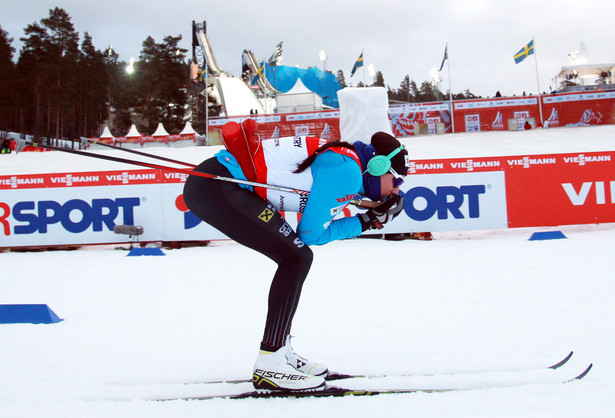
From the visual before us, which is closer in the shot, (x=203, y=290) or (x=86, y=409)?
(x=86, y=409)

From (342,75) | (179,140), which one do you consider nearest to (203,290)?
(179,140)

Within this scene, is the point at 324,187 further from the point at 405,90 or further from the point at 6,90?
the point at 405,90

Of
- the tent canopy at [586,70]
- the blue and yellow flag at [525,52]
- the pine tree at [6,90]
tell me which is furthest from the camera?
the pine tree at [6,90]

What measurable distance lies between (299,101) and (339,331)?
28.8 meters

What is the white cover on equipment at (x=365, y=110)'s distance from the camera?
11.3m

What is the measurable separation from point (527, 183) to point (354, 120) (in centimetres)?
478

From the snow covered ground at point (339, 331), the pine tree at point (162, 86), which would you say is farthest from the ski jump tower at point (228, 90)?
the snow covered ground at point (339, 331)

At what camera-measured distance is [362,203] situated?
271 cm

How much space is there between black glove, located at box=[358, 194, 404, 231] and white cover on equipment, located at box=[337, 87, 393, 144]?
8.94m

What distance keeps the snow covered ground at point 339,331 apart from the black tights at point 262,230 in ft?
1.62

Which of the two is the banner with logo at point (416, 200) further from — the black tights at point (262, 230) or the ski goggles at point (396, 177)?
the black tights at point (262, 230)

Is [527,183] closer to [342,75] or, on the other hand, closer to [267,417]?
[267,417]

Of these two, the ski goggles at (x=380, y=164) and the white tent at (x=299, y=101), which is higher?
the white tent at (x=299, y=101)

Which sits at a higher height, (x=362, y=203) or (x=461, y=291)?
(x=362, y=203)
